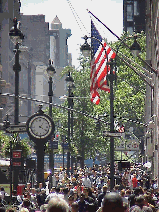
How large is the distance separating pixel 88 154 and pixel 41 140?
182 ft

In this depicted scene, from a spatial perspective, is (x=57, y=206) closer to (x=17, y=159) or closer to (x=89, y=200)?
(x=89, y=200)

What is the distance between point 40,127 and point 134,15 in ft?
299

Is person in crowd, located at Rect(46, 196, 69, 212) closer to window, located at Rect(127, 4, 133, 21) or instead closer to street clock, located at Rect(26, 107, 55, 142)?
street clock, located at Rect(26, 107, 55, 142)

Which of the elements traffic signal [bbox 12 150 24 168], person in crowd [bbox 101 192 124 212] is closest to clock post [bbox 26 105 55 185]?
traffic signal [bbox 12 150 24 168]

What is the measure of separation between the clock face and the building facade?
8551 centimetres

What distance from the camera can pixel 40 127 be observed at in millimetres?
25891

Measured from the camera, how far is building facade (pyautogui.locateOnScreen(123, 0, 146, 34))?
114m

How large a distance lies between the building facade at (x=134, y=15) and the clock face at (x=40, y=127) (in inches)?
3367

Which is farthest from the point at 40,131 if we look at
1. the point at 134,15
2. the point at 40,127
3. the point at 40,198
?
the point at 134,15

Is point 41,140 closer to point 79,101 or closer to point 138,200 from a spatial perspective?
point 138,200

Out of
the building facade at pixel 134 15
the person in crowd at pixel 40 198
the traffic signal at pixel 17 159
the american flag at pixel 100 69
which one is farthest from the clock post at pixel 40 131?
the building facade at pixel 134 15

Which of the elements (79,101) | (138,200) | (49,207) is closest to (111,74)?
(138,200)

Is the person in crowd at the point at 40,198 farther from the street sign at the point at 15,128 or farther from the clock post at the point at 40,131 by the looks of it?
the street sign at the point at 15,128

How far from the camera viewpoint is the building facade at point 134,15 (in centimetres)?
11431
